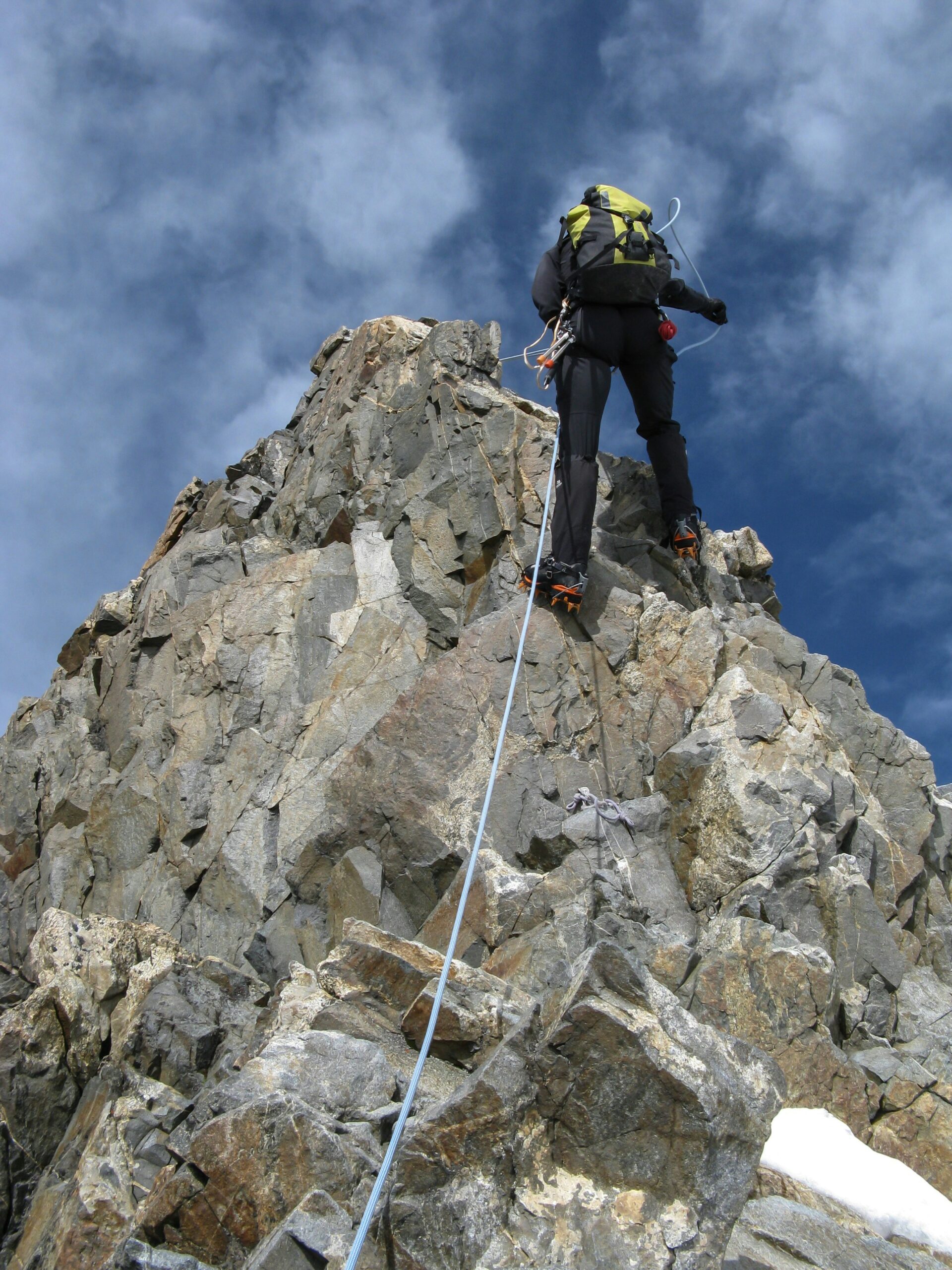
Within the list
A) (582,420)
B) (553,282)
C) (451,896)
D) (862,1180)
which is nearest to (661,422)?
(582,420)

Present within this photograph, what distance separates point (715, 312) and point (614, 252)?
230 centimetres

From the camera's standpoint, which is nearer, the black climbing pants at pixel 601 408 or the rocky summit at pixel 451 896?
the rocky summit at pixel 451 896

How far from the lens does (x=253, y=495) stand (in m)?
17.9

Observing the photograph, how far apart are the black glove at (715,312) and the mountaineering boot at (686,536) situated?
9.30 feet

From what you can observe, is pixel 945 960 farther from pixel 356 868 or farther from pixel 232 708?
pixel 232 708

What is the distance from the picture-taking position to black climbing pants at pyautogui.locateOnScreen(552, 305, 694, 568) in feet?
38.7

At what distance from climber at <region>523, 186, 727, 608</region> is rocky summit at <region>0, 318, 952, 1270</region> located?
653 millimetres

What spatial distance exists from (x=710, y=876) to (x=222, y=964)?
16.2ft

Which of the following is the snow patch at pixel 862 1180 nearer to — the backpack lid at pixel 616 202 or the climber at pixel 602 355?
the climber at pixel 602 355

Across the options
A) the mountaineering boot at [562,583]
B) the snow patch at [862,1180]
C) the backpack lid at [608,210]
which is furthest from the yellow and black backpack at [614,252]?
the snow patch at [862,1180]

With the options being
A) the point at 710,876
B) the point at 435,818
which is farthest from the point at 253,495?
the point at 710,876

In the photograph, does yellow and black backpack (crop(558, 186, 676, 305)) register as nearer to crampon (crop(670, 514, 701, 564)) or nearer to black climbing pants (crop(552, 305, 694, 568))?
black climbing pants (crop(552, 305, 694, 568))

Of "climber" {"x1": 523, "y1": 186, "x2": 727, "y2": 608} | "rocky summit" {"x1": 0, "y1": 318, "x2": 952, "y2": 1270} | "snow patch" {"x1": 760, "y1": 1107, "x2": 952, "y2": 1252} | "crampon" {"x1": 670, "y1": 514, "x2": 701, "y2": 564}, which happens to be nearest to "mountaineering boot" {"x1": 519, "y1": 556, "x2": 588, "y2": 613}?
"climber" {"x1": 523, "y1": 186, "x2": 727, "y2": 608}

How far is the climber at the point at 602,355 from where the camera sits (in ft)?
38.6
